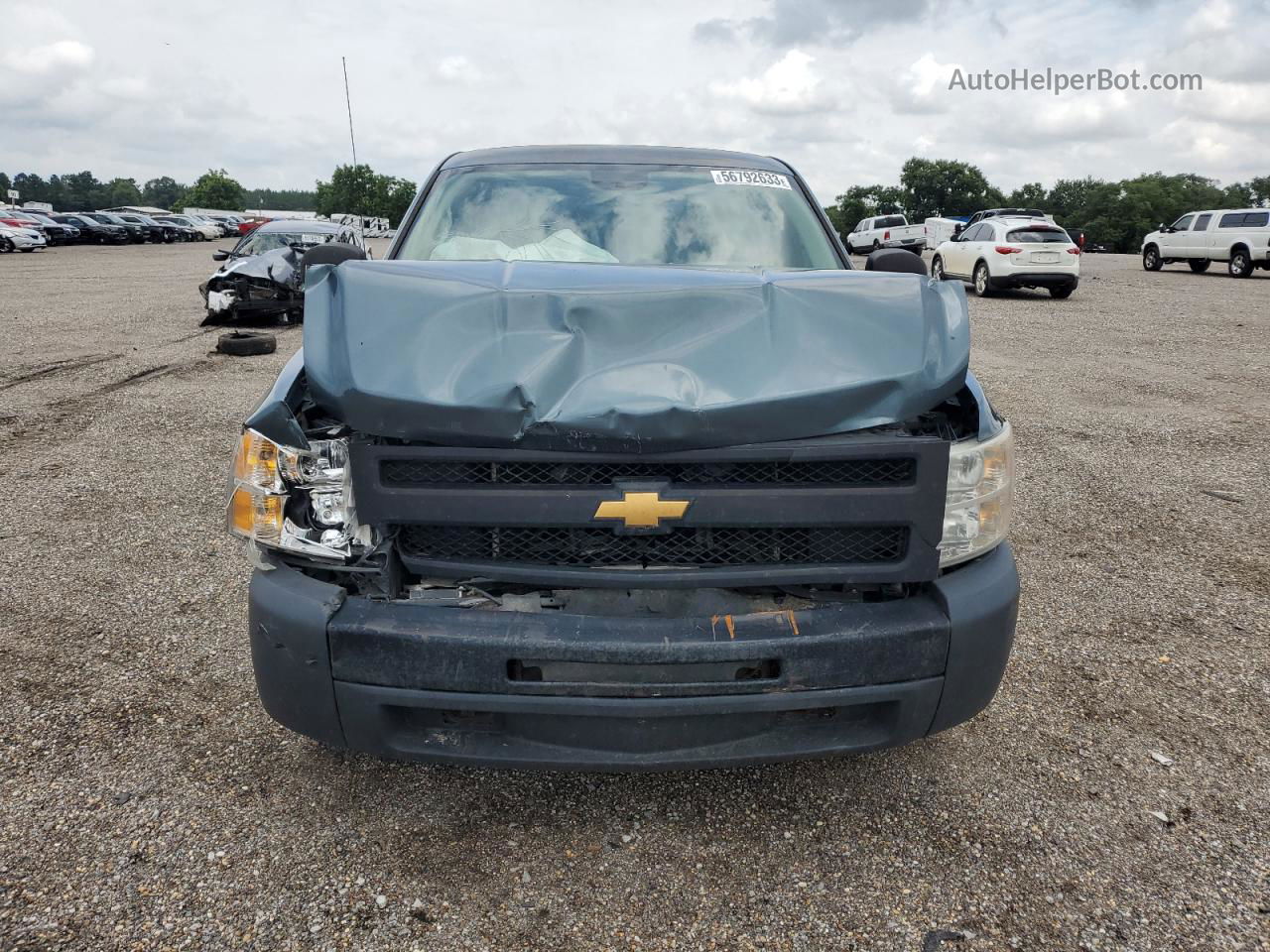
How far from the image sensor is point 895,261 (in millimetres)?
3455

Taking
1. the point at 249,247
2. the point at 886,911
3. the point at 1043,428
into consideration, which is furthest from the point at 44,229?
the point at 886,911

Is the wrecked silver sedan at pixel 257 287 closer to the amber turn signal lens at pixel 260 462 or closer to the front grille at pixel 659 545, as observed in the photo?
the amber turn signal lens at pixel 260 462

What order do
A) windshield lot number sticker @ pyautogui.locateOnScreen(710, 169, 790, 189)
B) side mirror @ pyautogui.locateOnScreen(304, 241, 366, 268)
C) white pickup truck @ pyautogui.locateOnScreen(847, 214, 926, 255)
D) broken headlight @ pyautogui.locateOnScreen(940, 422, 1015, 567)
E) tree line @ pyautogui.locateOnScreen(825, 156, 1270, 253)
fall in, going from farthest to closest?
tree line @ pyautogui.locateOnScreen(825, 156, 1270, 253), white pickup truck @ pyautogui.locateOnScreen(847, 214, 926, 255), windshield lot number sticker @ pyautogui.locateOnScreen(710, 169, 790, 189), side mirror @ pyautogui.locateOnScreen(304, 241, 366, 268), broken headlight @ pyautogui.locateOnScreen(940, 422, 1015, 567)

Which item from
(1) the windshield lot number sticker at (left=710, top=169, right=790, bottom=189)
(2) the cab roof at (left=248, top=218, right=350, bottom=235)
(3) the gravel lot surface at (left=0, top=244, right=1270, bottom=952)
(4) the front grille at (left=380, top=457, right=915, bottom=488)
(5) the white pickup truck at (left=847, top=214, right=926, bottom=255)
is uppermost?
(1) the windshield lot number sticker at (left=710, top=169, right=790, bottom=189)

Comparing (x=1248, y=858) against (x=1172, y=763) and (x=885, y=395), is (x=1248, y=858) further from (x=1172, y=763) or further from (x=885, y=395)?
(x=885, y=395)

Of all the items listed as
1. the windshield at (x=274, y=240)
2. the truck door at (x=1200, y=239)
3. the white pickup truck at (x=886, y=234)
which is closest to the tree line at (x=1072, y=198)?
the white pickup truck at (x=886, y=234)

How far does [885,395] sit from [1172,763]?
1694mm

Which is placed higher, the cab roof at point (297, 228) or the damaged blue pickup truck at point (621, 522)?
the cab roof at point (297, 228)

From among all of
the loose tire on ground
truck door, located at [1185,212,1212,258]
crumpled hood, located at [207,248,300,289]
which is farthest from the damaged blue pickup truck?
truck door, located at [1185,212,1212,258]

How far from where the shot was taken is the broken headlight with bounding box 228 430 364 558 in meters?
2.25

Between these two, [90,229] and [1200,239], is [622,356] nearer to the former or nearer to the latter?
[1200,239]

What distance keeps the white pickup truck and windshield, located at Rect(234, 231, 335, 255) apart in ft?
86.4

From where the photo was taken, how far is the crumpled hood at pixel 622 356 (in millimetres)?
2096

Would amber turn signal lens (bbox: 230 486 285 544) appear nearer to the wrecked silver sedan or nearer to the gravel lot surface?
the gravel lot surface
